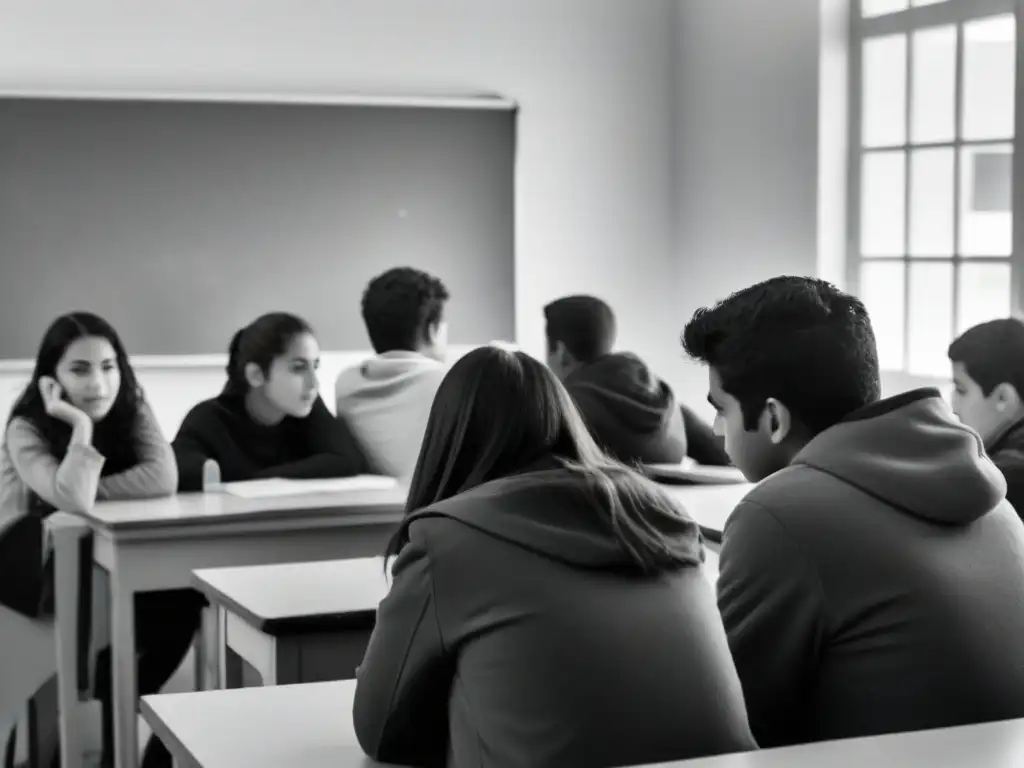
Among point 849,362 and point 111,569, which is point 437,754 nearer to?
point 849,362

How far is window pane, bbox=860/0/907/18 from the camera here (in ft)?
17.1

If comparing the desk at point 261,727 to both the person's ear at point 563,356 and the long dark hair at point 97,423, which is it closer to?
the long dark hair at point 97,423

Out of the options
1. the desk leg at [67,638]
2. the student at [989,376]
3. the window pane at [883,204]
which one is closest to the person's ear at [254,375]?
the desk leg at [67,638]

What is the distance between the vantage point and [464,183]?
6.04 meters

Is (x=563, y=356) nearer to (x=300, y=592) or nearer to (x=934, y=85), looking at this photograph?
(x=934, y=85)

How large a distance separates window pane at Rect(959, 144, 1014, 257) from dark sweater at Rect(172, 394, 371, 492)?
2189 mm

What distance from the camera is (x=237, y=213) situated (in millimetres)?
5691

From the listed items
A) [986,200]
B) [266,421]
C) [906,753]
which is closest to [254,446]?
[266,421]

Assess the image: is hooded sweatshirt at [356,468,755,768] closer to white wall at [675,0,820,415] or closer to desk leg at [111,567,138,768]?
desk leg at [111,567,138,768]

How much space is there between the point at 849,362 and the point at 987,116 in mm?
3385

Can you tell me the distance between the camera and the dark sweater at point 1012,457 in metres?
2.90

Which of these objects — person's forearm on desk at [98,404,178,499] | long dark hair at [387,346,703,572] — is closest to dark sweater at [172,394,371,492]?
person's forearm on desk at [98,404,178,499]

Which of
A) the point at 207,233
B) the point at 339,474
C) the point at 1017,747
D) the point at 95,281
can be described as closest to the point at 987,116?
the point at 339,474

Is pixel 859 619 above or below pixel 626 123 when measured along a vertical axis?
below
